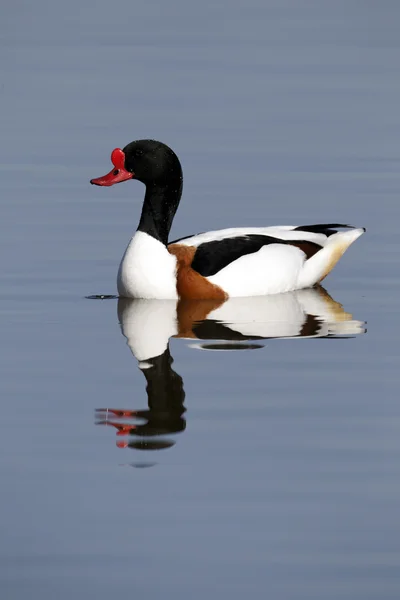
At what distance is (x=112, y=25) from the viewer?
33.5 metres

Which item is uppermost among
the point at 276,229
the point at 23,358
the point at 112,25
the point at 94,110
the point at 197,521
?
the point at 112,25

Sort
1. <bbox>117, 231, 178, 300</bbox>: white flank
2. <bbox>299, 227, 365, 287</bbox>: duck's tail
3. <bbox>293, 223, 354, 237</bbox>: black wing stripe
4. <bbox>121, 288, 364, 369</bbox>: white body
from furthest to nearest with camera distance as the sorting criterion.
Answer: <bbox>293, 223, 354, 237</bbox>: black wing stripe
<bbox>299, 227, 365, 287</bbox>: duck's tail
<bbox>117, 231, 178, 300</bbox>: white flank
<bbox>121, 288, 364, 369</bbox>: white body

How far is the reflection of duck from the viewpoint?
9.25 m

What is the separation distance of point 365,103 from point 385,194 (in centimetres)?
591

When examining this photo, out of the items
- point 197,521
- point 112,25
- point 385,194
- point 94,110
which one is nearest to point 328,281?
point 385,194

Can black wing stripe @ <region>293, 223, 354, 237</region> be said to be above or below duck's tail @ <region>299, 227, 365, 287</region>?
above

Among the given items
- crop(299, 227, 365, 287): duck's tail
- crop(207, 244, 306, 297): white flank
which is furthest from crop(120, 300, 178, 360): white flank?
crop(299, 227, 365, 287): duck's tail

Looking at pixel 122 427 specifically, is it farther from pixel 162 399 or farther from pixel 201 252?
pixel 201 252

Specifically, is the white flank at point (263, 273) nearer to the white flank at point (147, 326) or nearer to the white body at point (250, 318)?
the white body at point (250, 318)

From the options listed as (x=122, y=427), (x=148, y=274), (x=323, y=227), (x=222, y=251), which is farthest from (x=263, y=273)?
(x=122, y=427)

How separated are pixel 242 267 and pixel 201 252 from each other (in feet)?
1.19

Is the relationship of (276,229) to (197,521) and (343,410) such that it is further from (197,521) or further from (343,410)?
(197,521)

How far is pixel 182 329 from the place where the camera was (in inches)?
477

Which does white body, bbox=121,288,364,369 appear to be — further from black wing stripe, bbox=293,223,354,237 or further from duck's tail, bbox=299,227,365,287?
black wing stripe, bbox=293,223,354,237
